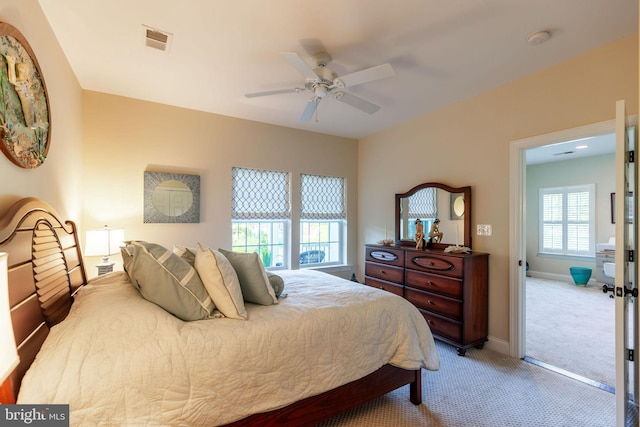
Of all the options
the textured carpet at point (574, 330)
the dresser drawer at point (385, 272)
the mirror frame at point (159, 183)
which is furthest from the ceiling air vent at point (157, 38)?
the textured carpet at point (574, 330)

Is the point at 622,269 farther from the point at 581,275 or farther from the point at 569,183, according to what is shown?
the point at 569,183

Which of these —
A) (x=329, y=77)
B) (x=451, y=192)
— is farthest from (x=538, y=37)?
(x=451, y=192)

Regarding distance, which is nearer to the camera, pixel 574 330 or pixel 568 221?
pixel 574 330

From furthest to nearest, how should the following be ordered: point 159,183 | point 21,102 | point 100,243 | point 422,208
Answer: point 422,208
point 159,183
point 100,243
point 21,102

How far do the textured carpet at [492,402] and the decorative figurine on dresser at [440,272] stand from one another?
17.1 inches

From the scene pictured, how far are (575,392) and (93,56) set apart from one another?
15.9 ft

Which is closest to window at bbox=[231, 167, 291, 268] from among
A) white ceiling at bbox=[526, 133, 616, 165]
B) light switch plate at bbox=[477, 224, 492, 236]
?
light switch plate at bbox=[477, 224, 492, 236]

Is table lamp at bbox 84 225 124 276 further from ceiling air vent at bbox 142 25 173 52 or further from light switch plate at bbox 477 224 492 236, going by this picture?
light switch plate at bbox 477 224 492 236

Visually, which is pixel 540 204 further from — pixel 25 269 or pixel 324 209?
pixel 25 269

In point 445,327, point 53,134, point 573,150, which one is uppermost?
point 573,150

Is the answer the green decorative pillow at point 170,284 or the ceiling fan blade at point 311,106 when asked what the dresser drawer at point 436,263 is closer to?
the ceiling fan blade at point 311,106

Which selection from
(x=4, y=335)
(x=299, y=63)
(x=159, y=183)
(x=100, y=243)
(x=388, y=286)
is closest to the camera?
(x=4, y=335)

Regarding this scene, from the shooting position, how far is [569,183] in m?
6.53

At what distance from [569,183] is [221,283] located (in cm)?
783
